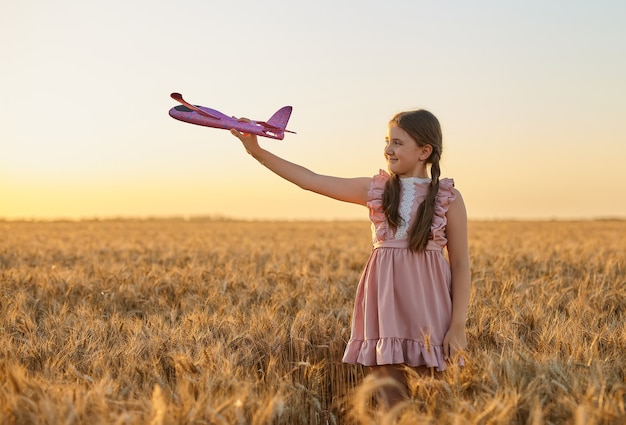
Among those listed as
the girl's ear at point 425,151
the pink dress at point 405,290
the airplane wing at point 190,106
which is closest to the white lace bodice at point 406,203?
the pink dress at point 405,290

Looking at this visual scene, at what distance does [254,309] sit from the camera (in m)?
4.88

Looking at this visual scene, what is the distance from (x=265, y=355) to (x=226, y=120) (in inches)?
49.9

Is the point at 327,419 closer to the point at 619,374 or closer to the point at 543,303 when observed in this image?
the point at 619,374

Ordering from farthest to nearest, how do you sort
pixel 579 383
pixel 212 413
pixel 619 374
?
pixel 619 374 < pixel 579 383 < pixel 212 413

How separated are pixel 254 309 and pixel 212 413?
2747 mm

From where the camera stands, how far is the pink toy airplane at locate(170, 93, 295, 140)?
3.21m

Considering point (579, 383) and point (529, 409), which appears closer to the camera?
point (529, 409)

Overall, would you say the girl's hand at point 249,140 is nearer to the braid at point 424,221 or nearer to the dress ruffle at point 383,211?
the dress ruffle at point 383,211

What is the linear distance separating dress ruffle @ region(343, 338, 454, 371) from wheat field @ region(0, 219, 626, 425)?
181 mm

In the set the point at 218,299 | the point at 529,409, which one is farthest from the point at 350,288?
the point at 529,409

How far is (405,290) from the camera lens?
311cm

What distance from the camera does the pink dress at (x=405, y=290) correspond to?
3078 mm

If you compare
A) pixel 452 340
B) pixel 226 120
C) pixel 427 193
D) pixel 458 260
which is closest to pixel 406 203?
pixel 427 193

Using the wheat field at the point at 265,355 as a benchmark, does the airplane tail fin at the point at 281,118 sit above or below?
above
